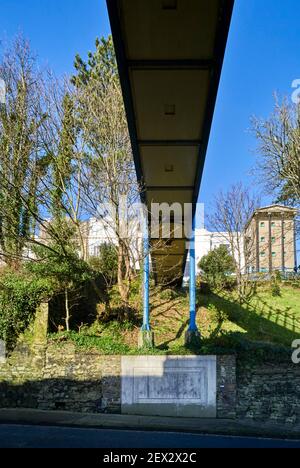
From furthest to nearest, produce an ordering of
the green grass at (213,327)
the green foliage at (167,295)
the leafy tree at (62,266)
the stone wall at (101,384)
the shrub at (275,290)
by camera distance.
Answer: the shrub at (275,290)
the green foliage at (167,295)
the leafy tree at (62,266)
the green grass at (213,327)
the stone wall at (101,384)

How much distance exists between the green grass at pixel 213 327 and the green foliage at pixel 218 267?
2.49 feet

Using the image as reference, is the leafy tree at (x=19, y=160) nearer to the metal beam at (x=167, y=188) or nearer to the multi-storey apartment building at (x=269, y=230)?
the metal beam at (x=167, y=188)

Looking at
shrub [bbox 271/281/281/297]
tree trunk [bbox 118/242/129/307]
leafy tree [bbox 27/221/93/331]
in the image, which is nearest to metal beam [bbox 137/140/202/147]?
leafy tree [bbox 27/221/93/331]

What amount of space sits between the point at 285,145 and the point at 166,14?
14.6 m

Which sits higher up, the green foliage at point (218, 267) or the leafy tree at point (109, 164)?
the leafy tree at point (109, 164)

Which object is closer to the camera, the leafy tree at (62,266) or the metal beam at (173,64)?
the metal beam at (173,64)

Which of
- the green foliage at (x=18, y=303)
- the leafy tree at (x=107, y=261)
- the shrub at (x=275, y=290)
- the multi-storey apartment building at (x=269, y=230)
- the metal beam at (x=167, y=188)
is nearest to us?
the metal beam at (x=167, y=188)

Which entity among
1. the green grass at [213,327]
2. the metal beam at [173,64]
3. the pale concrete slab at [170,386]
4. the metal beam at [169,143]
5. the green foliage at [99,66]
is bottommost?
the pale concrete slab at [170,386]

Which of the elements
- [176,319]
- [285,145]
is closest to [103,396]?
→ [176,319]

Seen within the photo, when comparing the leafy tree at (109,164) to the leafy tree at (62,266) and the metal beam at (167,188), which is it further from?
the metal beam at (167,188)

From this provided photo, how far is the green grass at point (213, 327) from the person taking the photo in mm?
13234

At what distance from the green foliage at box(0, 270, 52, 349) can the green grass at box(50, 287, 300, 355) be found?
1299 mm

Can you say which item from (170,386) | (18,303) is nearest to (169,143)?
(170,386)

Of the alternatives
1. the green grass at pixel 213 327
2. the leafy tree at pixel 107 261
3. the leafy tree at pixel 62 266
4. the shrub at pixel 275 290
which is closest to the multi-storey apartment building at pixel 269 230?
the shrub at pixel 275 290
